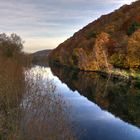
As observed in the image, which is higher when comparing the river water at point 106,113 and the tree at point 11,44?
the tree at point 11,44

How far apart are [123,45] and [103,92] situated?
3559 centimetres

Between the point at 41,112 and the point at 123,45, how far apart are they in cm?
6416

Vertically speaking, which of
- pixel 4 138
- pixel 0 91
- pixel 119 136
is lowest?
pixel 119 136

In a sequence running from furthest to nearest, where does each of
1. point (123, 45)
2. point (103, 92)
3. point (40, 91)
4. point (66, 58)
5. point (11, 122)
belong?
1. point (66, 58)
2. point (123, 45)
3. point (103, 92)
4. point (40, 91)
5. point (11, 122)

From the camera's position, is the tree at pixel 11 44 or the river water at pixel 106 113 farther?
the tree at pixel 11 44

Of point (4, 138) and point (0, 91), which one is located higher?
point (0, 91)

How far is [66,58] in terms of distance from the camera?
5039 inches

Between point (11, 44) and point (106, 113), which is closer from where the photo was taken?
point (106, 113)

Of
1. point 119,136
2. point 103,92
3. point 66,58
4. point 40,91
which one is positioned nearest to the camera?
point 40,91

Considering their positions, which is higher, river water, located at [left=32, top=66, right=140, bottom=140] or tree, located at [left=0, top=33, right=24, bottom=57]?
tree, located at [left=0, top=33, right=24, bottom=57]

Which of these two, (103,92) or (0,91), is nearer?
(0,91)

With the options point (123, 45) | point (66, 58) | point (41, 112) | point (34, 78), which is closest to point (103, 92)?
point (34, 78)

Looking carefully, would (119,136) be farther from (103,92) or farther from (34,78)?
(103,92)

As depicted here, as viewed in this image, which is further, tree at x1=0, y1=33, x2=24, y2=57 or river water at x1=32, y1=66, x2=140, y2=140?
tree at x1=0, y1=33, x2=24, y2=57
